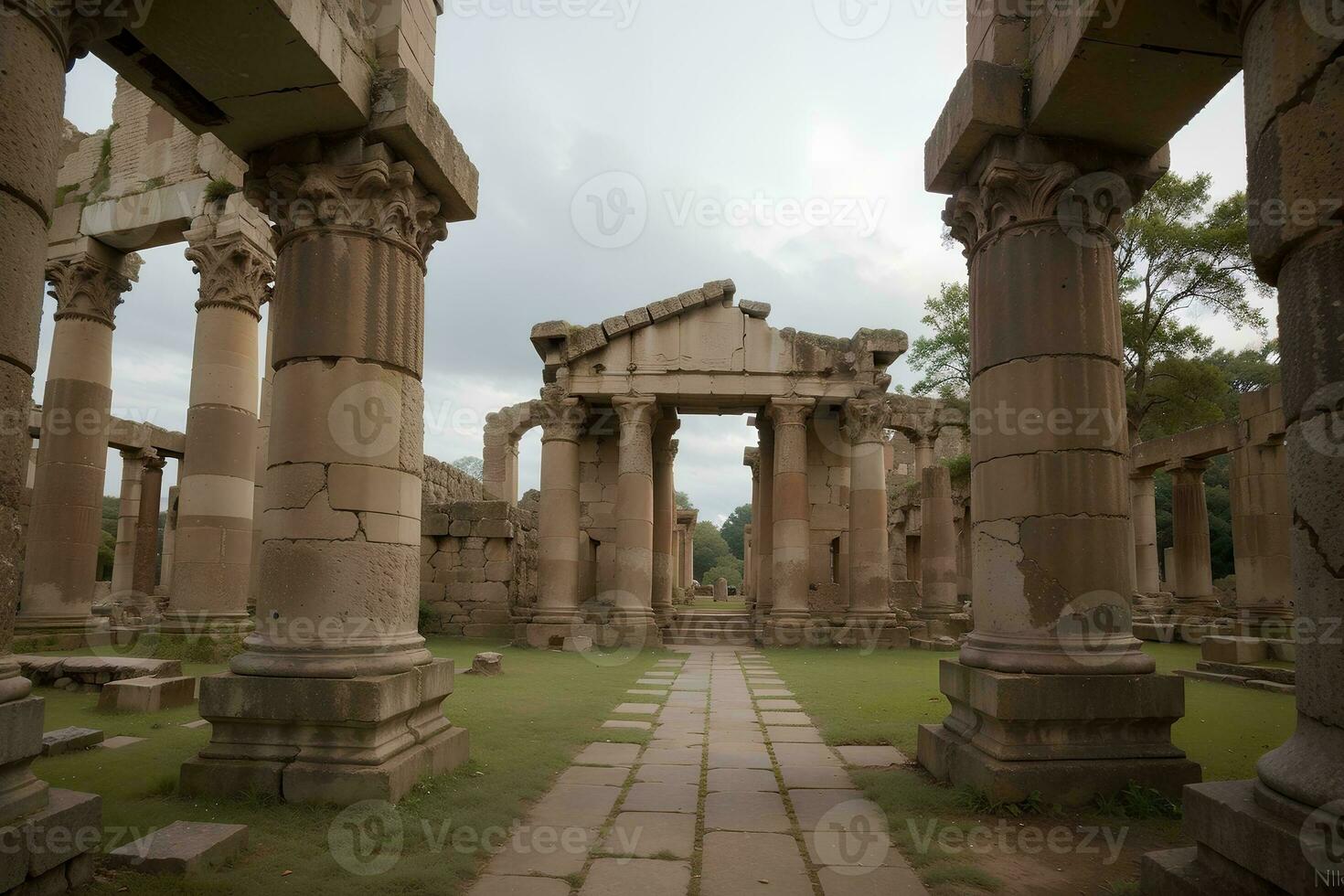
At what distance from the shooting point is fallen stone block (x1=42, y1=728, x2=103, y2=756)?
19.7 ft

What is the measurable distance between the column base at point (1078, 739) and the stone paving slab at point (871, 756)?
1.15 meters

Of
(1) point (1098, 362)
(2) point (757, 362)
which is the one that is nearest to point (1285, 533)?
(2) point (757, 362)

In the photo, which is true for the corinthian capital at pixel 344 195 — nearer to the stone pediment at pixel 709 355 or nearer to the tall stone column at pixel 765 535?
the stone pediment at pixel 709 355

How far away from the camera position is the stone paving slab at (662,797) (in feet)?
16.5

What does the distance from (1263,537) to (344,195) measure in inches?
789

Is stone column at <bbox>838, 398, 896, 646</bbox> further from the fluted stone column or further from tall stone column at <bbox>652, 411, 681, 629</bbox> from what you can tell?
the fluted stone column

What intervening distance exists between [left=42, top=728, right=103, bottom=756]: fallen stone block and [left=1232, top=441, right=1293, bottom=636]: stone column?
1984 centimetres

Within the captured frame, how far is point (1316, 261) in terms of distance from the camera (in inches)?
109

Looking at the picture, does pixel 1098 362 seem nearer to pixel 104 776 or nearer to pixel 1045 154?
pixel 1045 154

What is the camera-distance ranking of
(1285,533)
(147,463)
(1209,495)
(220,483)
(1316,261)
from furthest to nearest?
(1209,495)
(147,463)
(1285,533)
(220,483)
(1316,261)

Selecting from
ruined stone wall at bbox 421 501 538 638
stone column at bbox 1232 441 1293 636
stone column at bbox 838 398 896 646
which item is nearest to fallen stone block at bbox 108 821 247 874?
stone column at bbox 838 398 896 646

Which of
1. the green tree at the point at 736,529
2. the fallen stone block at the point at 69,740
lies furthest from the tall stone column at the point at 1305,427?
the green tree at the point at 736,529

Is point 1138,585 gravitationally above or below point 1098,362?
below

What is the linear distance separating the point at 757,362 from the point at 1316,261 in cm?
1581
